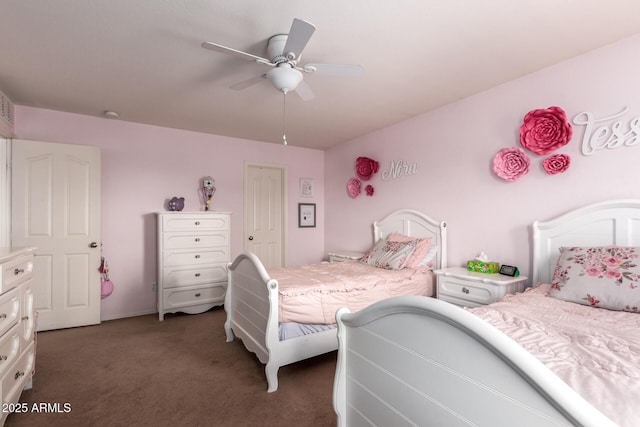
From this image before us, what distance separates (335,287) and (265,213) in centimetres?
255

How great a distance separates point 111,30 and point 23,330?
6.48 feet

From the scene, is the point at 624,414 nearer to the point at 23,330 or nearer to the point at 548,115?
the point at 548,115

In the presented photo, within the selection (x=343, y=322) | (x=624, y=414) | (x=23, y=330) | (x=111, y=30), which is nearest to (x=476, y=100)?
(x=343, y=322)

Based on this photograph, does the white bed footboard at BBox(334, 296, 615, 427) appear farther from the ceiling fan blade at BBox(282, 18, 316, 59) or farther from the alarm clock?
the alarm clock

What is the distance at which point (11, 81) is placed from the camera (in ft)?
8.67

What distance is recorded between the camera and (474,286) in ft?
8.32

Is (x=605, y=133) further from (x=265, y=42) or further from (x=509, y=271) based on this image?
(x=265, y=42)

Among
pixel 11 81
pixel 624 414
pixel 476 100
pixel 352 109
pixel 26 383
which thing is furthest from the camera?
pixel 352 109

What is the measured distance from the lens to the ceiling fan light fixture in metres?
2.02

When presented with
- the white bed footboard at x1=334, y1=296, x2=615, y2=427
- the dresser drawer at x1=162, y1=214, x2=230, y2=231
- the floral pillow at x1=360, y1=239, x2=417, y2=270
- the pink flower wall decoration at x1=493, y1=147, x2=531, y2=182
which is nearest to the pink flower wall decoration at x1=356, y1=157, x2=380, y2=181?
the floral pillow at x1=360, y1=239, x2=417, y2=270

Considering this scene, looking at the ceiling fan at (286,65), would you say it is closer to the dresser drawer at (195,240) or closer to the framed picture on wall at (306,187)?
the dresser drawer at (195,240)

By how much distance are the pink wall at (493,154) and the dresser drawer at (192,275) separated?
199cm

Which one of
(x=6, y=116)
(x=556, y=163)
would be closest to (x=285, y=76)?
(x=556, y=163)

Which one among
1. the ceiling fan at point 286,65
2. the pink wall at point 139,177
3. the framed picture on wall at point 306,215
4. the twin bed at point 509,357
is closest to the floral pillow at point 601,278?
the twin bed at point 509,357
